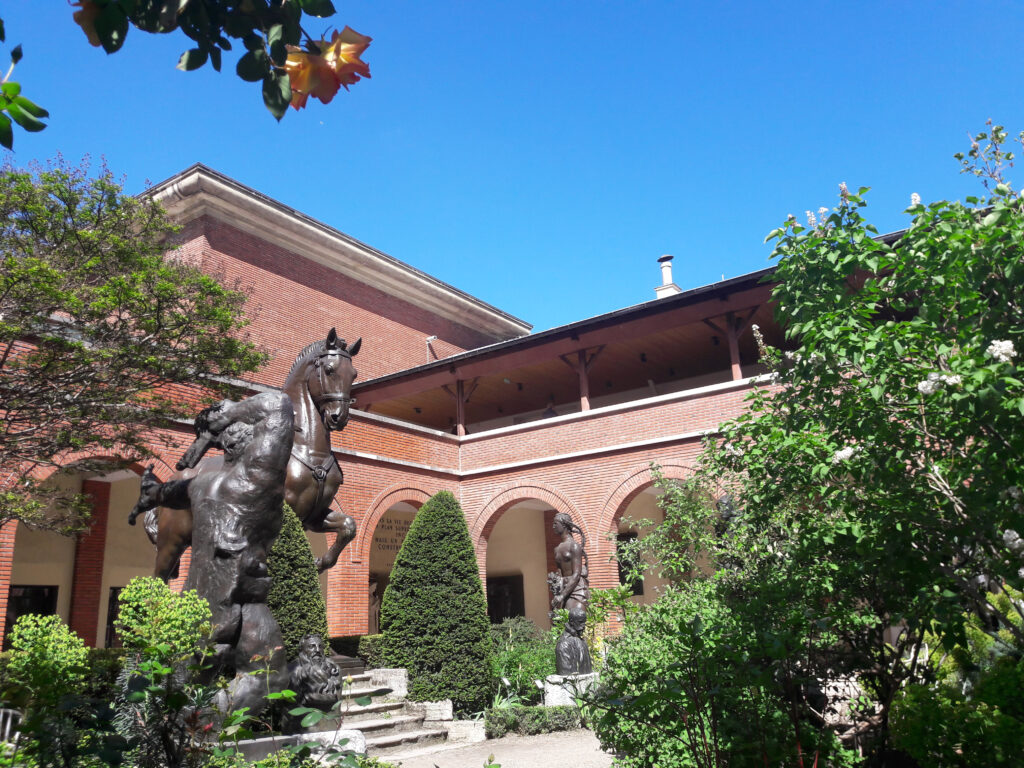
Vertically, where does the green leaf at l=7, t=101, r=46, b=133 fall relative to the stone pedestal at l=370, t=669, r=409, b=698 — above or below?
above

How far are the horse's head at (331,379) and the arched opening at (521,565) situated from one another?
15293mm

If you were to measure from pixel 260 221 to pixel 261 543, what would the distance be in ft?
59.5

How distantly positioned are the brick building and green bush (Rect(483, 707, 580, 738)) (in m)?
4.54

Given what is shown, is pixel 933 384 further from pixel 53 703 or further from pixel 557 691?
pixel 557 691

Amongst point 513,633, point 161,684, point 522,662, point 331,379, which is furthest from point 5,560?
point 161,684

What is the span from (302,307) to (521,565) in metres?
9.79

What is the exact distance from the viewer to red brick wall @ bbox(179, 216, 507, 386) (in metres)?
19.7

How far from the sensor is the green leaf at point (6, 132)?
154cm

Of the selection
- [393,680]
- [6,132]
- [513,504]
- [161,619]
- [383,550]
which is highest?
[513,504]

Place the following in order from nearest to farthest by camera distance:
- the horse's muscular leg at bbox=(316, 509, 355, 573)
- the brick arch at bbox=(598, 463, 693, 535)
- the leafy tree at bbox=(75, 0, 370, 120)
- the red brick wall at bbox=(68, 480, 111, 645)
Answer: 1. the leafy tree at bbox=(75, 0, 370, 120)
2. the horse's muscular leg at bbox=(316, 509, 355, 573)
3. the red brick wall at bbox=(68, 480, 111, 645)
4. the brick arch at bbox=(598, 463, 693, 535)

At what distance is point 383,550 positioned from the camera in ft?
63.7

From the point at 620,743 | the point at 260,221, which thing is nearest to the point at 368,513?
the point at 260,221

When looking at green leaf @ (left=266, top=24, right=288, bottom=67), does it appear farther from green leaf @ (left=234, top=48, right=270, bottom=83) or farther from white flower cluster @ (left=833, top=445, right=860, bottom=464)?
white flower cluster @ (left=833, top=445, right=860, bottom=464)

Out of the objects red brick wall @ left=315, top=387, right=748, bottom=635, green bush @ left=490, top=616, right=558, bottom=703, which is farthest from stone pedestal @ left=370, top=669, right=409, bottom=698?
red brick wall @ left=315, top=387, right=748, bottom=635
